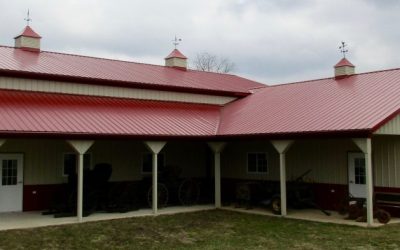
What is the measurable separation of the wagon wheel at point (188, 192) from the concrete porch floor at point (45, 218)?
3.35 feet

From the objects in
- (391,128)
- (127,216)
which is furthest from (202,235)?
(391,128)

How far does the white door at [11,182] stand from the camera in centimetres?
1574

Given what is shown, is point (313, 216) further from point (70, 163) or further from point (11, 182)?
point (11, 182)

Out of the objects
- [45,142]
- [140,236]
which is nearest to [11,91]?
[45,142]

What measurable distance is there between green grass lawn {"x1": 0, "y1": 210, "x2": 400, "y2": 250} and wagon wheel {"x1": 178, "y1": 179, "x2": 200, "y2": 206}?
3.32 m

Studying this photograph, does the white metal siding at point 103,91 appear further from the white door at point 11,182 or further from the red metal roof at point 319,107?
the white door at point 11,182

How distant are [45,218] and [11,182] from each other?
6.93 feet

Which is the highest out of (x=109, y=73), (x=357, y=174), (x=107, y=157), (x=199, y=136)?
(x=109, y=73)

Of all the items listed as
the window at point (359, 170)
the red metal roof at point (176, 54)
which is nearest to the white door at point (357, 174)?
the window at point (359, 170)

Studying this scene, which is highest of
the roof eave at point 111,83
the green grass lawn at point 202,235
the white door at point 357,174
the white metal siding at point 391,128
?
the roof eave at point 111,83

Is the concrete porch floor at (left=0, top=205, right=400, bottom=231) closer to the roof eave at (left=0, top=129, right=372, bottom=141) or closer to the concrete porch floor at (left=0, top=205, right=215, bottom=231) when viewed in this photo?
the concrete porch floor at (left=0, top=205, right=215, bottom=231)

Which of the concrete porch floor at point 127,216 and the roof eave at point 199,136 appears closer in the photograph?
the roof eave at point 199,136

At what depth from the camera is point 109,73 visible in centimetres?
1955

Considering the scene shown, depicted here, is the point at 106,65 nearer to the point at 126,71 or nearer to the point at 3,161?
the point at 126,71
